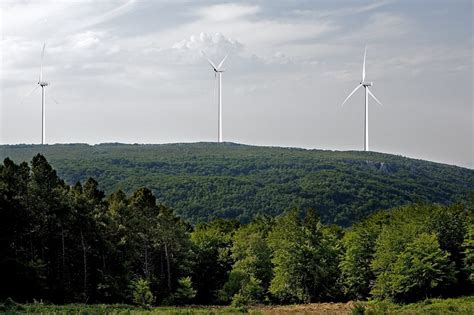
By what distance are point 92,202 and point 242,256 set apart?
77.7 ft

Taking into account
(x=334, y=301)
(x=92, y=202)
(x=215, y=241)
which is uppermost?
(x=92, y=202)

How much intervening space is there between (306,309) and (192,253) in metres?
17.2

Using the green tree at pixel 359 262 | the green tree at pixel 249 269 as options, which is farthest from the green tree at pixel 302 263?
the green tree at pixel 359 262

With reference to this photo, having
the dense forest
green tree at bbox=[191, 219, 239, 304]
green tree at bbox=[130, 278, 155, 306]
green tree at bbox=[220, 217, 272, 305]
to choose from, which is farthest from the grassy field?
green tree at bbox=[191, 219, 239, 304]

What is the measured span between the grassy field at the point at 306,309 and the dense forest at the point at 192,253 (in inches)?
149

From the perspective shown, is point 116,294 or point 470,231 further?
point 470,231

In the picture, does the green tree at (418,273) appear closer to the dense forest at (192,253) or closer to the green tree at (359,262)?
the dense forest at (192,253)

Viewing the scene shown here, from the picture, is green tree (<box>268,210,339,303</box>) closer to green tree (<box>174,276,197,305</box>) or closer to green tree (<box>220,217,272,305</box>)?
green tree (<box>220,217,272,305</box>)

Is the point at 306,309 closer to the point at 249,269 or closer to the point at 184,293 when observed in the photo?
the point at 184,293

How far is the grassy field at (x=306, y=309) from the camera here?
40.2 meters

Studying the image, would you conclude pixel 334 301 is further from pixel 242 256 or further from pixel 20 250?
pixel 20 250

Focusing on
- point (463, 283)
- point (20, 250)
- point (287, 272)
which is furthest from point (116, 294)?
point (463, 283)

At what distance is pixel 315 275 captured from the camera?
3036 inches

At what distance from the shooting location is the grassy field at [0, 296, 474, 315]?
4022cm
